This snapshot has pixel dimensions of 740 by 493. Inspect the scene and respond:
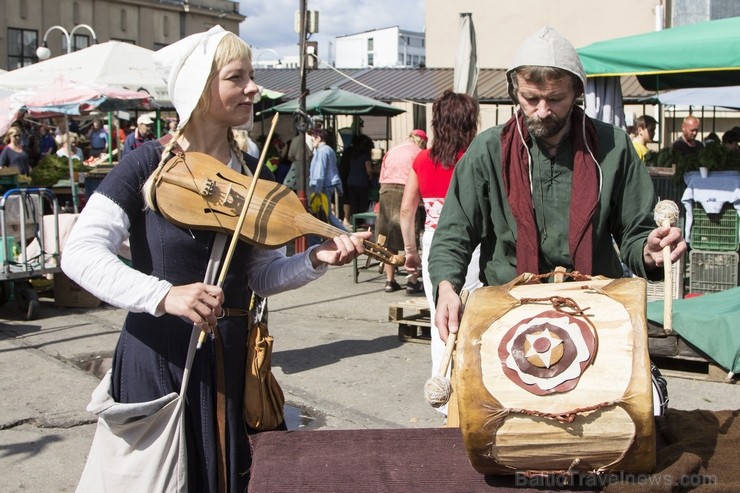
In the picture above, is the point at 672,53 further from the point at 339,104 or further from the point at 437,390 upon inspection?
the point at 339,104

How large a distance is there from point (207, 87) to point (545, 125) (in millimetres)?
955

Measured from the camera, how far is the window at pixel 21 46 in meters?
38.0

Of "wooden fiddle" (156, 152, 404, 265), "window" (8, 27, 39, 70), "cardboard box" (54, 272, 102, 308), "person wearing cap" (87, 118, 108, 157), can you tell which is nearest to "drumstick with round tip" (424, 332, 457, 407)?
"wooden fiddle" (156, 152, 404, 265)

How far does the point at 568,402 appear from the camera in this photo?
1996 millimetres

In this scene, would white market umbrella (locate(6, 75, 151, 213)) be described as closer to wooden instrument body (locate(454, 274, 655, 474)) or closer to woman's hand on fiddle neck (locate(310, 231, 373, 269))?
woman's hand on fiddle neck (locate(310, 231, 373, 269))

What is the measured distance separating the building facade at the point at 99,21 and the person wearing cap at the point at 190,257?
112 feet

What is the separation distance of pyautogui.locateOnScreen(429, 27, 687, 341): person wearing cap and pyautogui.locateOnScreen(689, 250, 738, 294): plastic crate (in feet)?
19.2

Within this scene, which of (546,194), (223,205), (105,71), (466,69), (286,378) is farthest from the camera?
(105,71)

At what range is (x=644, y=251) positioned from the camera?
255 centimetres

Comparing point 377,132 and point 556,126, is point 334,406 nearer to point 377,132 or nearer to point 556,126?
point 556,126

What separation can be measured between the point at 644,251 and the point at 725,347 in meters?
3.81

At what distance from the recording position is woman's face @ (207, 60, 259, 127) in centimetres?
252

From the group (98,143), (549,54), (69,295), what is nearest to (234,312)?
(549,54)

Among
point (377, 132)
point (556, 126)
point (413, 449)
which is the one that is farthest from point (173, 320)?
point (377, 132)
